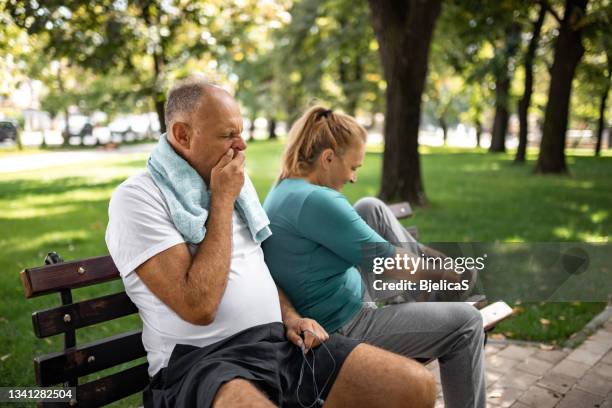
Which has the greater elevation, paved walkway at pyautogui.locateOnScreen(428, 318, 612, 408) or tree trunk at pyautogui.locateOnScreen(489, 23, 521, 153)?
tree trunk at pyautogui.locateOnScreen(489, 23, 521, 153)

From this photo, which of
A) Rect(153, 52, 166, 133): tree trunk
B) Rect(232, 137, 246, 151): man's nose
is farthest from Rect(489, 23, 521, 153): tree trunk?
Rect(232, 137, 246, 151): man's nose

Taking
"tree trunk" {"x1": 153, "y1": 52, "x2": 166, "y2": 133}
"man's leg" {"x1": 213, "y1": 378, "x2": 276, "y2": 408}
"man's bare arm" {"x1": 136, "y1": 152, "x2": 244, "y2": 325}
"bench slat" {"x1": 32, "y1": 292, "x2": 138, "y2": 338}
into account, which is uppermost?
"tree trunk" {"x1": 153, "y1": 52, "x2": 166, "y2": 133}

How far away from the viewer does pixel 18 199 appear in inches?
478

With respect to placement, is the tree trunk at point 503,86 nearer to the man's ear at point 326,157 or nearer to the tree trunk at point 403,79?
the tree trunk at point 403,79

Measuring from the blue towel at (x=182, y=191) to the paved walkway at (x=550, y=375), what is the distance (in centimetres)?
197

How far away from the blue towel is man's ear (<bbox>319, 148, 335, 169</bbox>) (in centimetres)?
49

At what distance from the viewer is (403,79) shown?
8.94m

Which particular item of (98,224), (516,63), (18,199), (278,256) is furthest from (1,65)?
(516,63)

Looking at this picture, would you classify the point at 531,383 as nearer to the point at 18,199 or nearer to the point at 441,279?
the point at 441,279

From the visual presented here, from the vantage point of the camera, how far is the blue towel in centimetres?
202

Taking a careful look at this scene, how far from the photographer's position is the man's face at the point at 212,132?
218cm

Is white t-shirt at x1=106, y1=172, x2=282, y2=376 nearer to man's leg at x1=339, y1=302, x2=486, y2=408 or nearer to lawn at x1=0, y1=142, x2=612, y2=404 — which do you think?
man's leg at x1=339, y1=302, x2=486, y2=408

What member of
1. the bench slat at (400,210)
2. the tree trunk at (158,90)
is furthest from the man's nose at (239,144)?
the tree trunk at (158,90)

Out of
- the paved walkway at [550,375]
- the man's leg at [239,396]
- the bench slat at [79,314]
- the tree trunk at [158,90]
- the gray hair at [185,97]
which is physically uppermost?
the tree trunk at [158,90]
